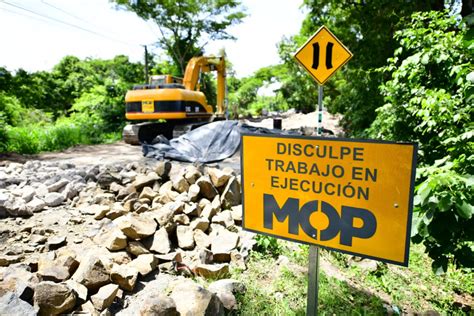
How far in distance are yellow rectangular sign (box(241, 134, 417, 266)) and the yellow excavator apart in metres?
8.53

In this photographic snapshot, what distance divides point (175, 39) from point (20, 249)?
21.3 m

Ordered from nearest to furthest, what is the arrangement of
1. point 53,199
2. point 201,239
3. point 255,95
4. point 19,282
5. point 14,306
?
point 14,306 < point 19,282 < point 201,239 < point 53,199 < point 255,95

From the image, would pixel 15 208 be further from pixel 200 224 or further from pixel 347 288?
pixel 347 288

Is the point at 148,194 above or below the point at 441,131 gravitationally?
below

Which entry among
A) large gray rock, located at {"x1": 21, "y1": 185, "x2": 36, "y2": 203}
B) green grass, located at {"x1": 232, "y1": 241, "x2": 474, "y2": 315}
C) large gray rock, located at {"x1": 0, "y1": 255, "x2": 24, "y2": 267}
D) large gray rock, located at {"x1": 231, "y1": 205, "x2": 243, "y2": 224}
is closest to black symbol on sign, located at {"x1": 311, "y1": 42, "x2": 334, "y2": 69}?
large gray rock, located at {"x1": 231, "y1": 205, "x2": 243, "y2": 224}

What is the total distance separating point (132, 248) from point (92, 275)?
2.03ft

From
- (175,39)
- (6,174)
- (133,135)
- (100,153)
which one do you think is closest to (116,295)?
(6,174)

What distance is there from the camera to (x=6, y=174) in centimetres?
580

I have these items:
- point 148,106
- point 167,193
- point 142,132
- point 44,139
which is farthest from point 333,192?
point 44,139

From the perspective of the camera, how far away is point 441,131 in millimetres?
3789

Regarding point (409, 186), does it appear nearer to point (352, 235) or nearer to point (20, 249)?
point (352, 235)

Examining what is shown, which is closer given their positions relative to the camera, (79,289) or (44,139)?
(79,289)

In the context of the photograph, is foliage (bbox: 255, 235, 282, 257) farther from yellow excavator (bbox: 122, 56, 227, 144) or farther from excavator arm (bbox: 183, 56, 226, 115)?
excavator arm (bbox: 183, 56, 226, 115)

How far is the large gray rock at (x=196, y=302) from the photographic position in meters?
2.14
